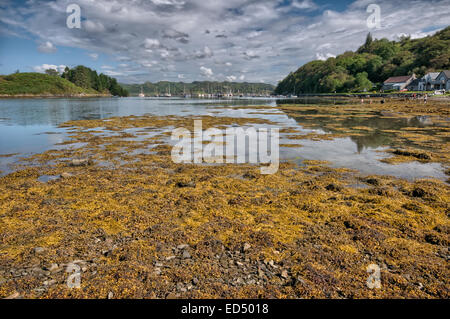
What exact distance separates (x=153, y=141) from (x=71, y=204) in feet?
48.1

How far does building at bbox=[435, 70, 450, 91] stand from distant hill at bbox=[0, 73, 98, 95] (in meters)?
235

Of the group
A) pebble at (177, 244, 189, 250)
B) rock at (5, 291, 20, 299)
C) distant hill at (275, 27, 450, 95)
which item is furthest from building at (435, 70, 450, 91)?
rock at (5, 291, 20, 299)

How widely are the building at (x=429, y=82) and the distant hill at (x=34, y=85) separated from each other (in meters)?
232

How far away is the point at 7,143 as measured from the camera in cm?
2223

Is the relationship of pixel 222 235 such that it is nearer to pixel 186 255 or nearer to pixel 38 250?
pixel 186 255

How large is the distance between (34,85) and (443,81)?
251070 millimetres

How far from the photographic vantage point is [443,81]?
4188 inches

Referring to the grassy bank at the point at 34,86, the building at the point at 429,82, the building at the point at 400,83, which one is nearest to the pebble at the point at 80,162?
the building at the point at 429,82

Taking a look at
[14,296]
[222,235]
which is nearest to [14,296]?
[14,296]

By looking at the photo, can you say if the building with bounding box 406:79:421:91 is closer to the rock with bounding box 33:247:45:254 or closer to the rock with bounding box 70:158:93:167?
the rock with bounding box 70:158:93:167

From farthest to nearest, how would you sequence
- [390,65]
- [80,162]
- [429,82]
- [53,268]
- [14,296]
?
[390,65] → [429,82] → [80,162] → [53,268] → [14,296]

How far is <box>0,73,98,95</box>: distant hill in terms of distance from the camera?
163m
